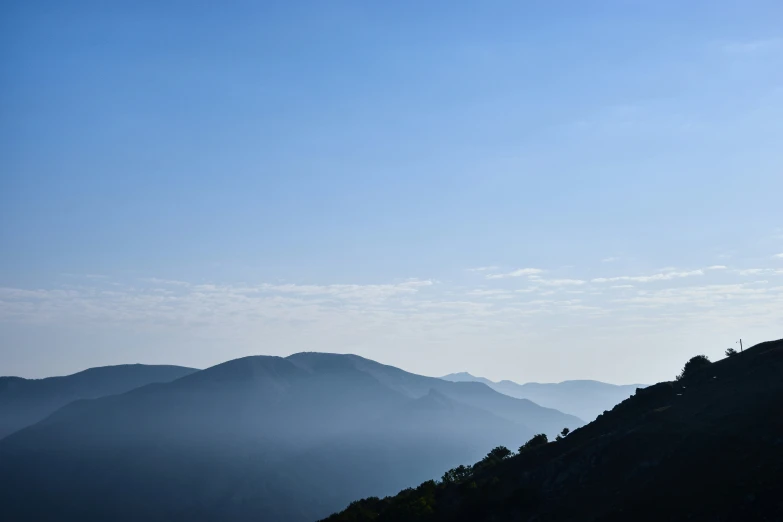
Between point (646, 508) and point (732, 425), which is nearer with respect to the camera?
point (646, 508)

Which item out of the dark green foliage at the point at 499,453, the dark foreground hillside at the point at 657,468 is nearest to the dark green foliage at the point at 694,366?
the dark foreground hillside at the point at 657,468

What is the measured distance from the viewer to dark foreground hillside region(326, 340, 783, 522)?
73.2m

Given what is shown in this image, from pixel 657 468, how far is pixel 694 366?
4286 cm

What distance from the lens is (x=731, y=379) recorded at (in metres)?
103

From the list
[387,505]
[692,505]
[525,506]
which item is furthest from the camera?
[387,505]

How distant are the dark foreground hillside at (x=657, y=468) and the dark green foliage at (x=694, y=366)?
4.78 ft

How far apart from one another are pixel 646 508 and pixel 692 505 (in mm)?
5454

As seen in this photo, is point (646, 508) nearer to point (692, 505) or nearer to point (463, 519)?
point (692, 505)

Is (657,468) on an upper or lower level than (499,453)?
upper

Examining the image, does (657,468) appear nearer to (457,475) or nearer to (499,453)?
(499,453)

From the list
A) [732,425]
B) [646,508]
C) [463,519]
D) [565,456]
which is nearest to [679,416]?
[732,425]

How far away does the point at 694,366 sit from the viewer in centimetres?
12075

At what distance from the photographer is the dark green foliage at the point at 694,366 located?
115 metres

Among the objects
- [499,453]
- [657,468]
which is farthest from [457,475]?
[657,468]
